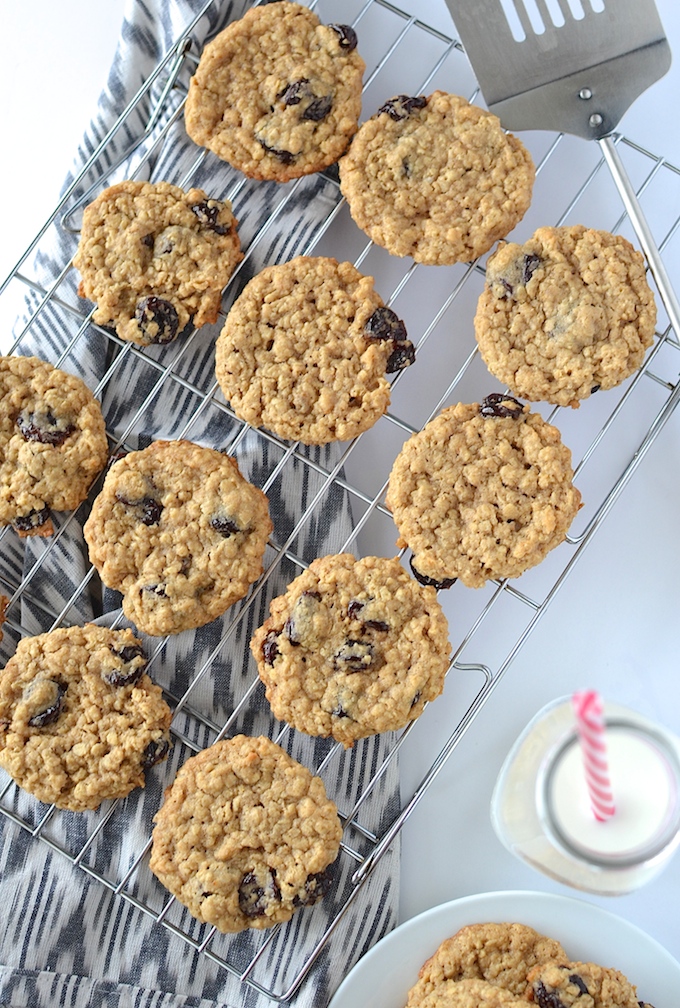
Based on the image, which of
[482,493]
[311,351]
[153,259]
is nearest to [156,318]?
[153,259]

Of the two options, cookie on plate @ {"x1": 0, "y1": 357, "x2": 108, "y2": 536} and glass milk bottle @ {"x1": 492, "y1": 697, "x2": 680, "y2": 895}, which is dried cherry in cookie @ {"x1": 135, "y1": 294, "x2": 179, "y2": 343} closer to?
cookie on plate @ {"x1": 0, "y1": 357, "x2": 108, "y2": 536}

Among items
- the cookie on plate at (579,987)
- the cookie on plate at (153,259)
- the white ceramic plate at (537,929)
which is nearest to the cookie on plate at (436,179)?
the cookie on plate at (153,259)

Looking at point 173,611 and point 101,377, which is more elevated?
point 101,377

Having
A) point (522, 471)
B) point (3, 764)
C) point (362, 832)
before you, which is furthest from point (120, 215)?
point (362, 832)

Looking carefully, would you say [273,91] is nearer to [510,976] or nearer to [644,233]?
[644,233]

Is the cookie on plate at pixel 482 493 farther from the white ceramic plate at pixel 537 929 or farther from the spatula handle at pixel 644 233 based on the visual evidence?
the white ceramic plate at pixel 537 929

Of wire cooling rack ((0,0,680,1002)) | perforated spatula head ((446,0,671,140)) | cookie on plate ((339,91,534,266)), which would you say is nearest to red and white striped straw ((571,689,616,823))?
wire cooling rack ((0,0,680,1002))

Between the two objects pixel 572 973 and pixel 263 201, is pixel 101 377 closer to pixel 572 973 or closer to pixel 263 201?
pixel 263 201
